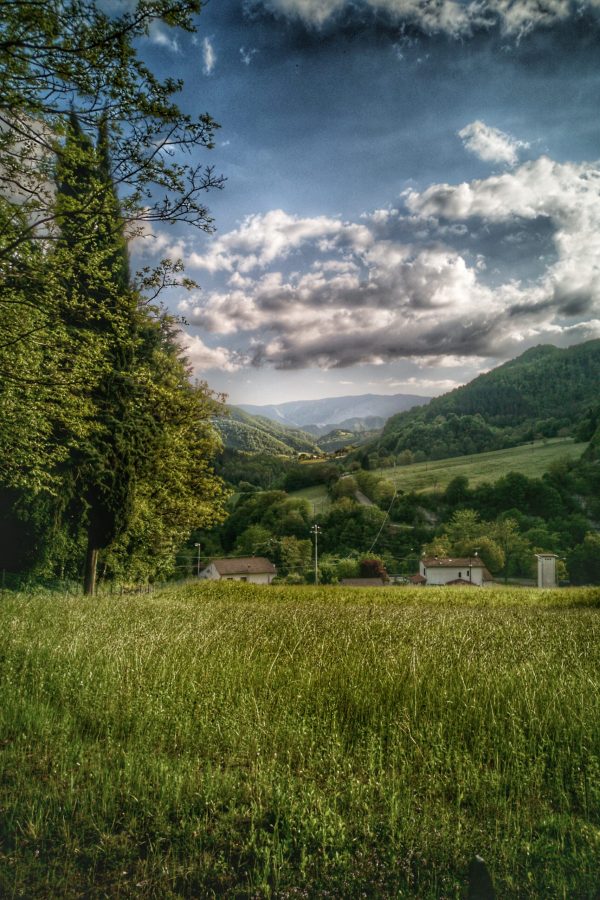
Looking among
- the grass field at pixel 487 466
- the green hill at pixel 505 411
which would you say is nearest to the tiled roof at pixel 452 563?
the grass field at pixel 487 466

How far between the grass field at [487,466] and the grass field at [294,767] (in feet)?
348

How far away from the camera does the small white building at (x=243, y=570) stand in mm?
63500

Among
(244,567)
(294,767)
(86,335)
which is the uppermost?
(86,335)

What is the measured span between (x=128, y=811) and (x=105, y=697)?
1922mm

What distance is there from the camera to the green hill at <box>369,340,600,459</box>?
140250 mm

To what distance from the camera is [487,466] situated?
119 m

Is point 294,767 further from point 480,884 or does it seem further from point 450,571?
point 450,571

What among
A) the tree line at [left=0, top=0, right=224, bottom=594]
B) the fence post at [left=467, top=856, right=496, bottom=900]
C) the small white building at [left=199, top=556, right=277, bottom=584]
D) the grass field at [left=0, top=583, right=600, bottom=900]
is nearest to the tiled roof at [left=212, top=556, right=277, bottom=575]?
the small white building at [left=199, top=556, right=277, bottom=584]

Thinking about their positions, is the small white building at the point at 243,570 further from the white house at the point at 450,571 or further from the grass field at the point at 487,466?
the grass field at the point at 487,466

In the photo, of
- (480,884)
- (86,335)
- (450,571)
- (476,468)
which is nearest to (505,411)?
(476,468)

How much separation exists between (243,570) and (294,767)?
6150 cm

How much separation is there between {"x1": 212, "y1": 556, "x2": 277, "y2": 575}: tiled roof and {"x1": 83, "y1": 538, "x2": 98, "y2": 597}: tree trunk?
4561cm

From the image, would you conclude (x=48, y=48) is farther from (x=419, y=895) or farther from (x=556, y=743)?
(x=556, y=743)

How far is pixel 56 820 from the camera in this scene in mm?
2988
